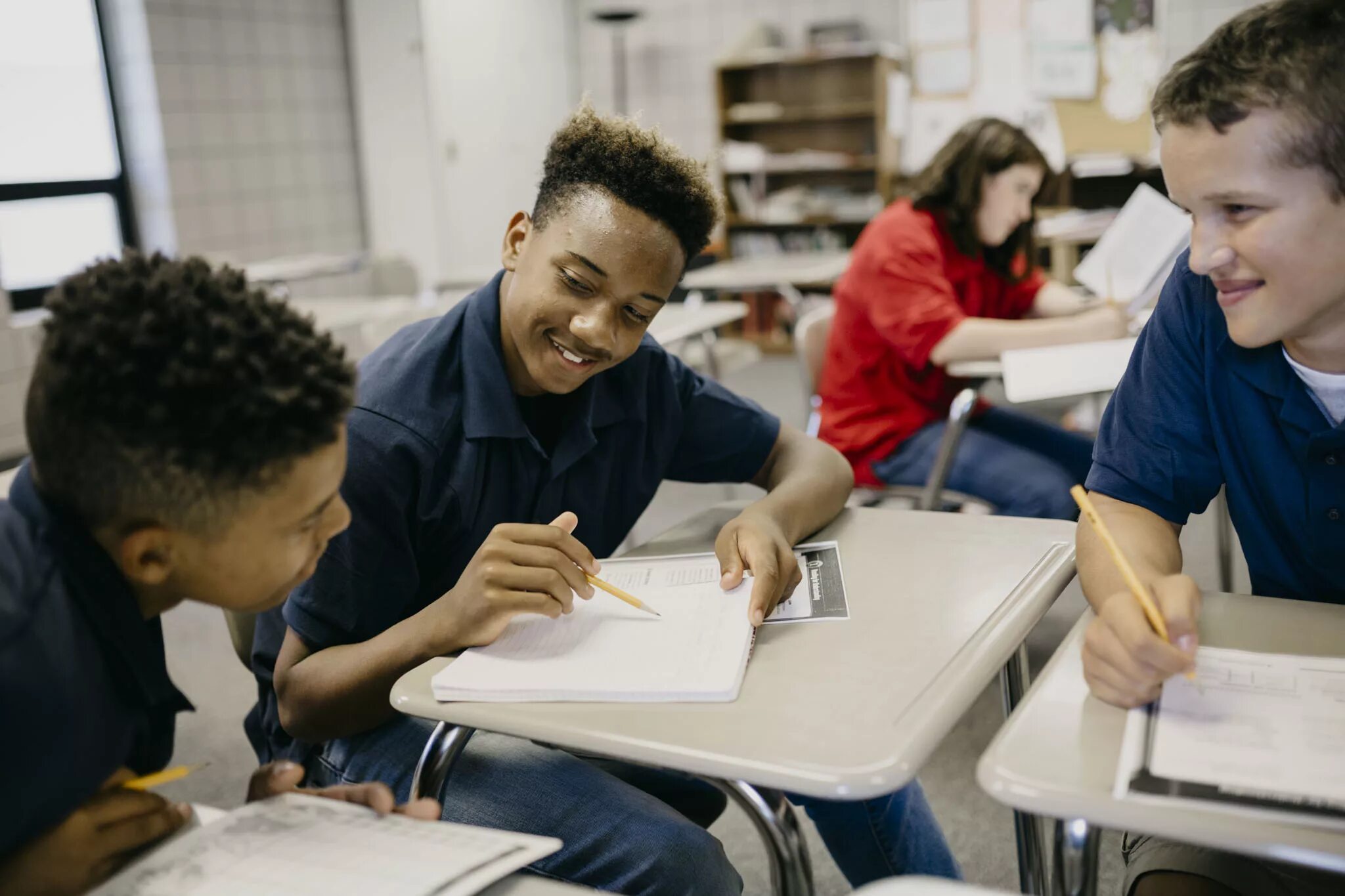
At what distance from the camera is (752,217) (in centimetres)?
629

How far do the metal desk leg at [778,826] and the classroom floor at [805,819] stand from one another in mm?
585

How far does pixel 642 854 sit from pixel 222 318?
2.04ft

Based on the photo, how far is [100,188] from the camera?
4.87m

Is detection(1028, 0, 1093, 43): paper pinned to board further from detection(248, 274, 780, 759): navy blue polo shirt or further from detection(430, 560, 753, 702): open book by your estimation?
detection(430, 560, 753, 702): open book

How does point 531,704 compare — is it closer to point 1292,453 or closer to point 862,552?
point 862,552

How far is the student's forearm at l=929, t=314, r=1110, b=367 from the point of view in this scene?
2.37m

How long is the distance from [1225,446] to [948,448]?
1162 mm

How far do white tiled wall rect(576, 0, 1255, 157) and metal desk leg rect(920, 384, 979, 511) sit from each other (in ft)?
13.5

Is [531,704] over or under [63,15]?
under

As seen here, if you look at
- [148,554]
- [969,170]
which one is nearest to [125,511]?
[148,554]

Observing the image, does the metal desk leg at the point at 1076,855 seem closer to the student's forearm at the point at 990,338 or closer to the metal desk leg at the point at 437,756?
the metal desk leg at the point at 437,756

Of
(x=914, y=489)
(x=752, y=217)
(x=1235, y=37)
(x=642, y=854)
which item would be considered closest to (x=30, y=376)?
(x=642, y=854)

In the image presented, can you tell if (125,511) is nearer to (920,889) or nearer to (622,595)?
(622,595)

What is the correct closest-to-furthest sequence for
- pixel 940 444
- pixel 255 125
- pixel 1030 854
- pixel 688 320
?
pixel 1030 854, pixel 940 444, pixel 688 320, pixel 255 125
